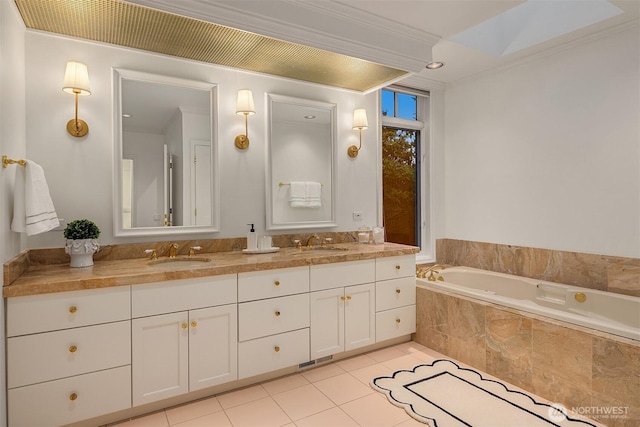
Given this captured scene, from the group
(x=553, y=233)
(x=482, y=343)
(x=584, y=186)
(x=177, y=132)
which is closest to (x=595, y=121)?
(x=584, y=186)

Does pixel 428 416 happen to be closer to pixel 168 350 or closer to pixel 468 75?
pixel 168 350

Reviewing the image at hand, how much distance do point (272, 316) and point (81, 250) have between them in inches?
48.1

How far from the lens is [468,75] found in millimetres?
3793

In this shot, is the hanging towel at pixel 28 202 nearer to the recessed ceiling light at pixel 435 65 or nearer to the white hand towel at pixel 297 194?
the white hand towel at pixel 297 194

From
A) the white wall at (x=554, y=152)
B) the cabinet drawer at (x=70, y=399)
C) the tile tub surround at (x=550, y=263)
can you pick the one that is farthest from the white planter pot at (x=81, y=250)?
the white wall at (x=554, y=152)

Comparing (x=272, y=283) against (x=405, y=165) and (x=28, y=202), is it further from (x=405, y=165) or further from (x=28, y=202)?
(x=405, y=165)

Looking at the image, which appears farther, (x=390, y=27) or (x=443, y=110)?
(x=443, y=110)

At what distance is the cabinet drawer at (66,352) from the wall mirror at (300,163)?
1393 mm

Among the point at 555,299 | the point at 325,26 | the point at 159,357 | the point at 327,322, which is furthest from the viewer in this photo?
the point at 555,299

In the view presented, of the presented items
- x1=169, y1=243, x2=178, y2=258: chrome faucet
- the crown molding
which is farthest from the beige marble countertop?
the crown molding

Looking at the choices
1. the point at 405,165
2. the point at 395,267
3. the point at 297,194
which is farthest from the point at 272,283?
the point at 405,165

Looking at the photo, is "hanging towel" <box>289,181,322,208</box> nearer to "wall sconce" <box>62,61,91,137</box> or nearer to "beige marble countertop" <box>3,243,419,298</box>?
"beige marble countertop" <box>3,243,419,298</box>

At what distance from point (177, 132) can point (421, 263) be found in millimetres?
2829

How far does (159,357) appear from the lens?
2.04 m
